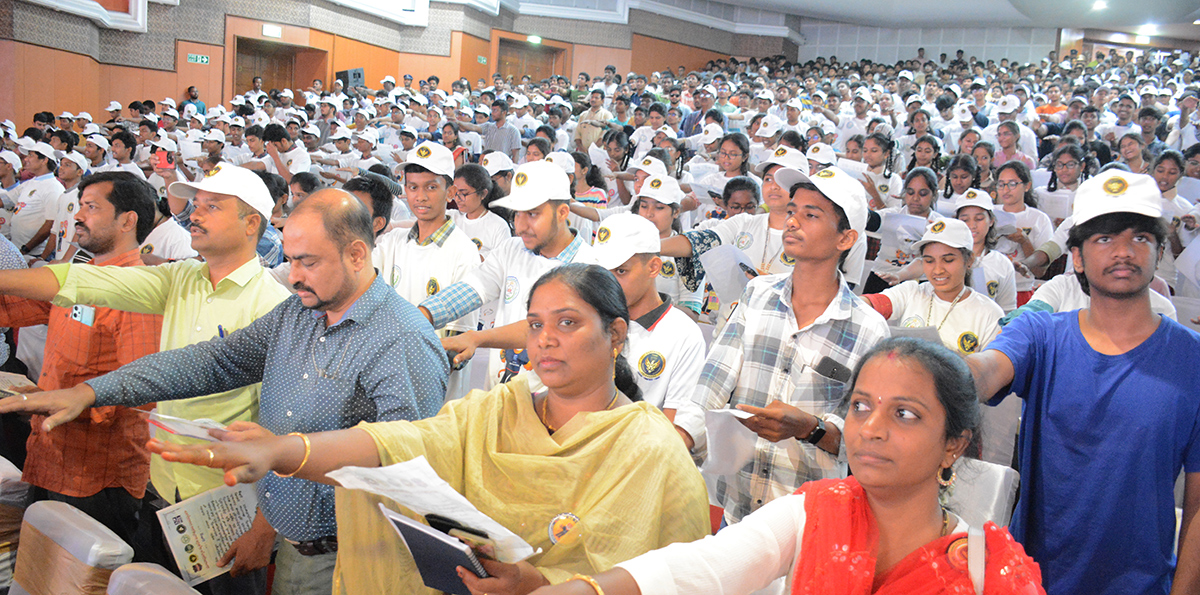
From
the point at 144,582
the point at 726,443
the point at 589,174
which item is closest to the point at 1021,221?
the point at 589,174

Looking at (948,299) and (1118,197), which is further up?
(1118,197)

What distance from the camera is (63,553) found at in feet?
7.09

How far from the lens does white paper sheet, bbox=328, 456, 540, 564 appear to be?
4.73 ft

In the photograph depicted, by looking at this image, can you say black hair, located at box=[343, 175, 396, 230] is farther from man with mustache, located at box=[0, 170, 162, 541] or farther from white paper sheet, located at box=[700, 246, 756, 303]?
white paper sheet, located at box=[700, 246, 756, 303]

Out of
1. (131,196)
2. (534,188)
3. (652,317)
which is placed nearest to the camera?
(652,317)

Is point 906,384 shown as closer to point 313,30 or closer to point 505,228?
point 505,228

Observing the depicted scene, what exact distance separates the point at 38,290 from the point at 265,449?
1404 mm

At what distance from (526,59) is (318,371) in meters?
27.0

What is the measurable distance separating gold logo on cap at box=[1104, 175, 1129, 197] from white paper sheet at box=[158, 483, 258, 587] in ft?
7.87

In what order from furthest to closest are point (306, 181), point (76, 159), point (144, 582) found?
point (76, 159) < point (306, 181) < point (144, 582)

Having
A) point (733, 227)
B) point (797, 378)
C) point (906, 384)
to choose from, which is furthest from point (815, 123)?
point (906, 384)

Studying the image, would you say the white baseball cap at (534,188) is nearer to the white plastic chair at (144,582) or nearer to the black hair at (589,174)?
the white plastic chair at (144,582)

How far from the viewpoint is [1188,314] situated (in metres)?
4.74

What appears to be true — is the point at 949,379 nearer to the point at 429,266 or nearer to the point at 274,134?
the point at 429,266
